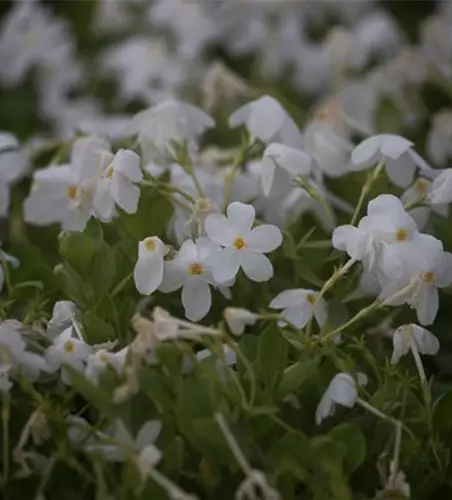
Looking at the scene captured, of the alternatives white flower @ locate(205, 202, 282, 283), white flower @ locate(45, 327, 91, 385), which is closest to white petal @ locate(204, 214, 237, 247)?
white flower @ locate(205, 202, 282, 283)

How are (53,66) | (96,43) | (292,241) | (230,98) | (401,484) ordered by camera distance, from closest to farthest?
1. (401,484)
2. (292,241)
3. (230,98)
4. (53,66)
5. (96,43)

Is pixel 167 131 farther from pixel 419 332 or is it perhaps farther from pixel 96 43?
pixel 96 43

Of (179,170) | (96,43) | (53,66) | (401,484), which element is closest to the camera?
(401,484)

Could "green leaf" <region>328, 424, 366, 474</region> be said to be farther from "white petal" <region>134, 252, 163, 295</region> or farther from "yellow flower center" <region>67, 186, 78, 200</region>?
"yellow flower center" <region>67, 186, 78, 200</region>

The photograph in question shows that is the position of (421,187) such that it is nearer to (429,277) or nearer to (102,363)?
(429,277)

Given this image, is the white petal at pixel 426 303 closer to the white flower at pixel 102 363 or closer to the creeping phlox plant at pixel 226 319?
the creeping phlox plant at pixel 226 319

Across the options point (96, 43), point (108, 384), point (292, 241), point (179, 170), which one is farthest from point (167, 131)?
point (96, 43)
